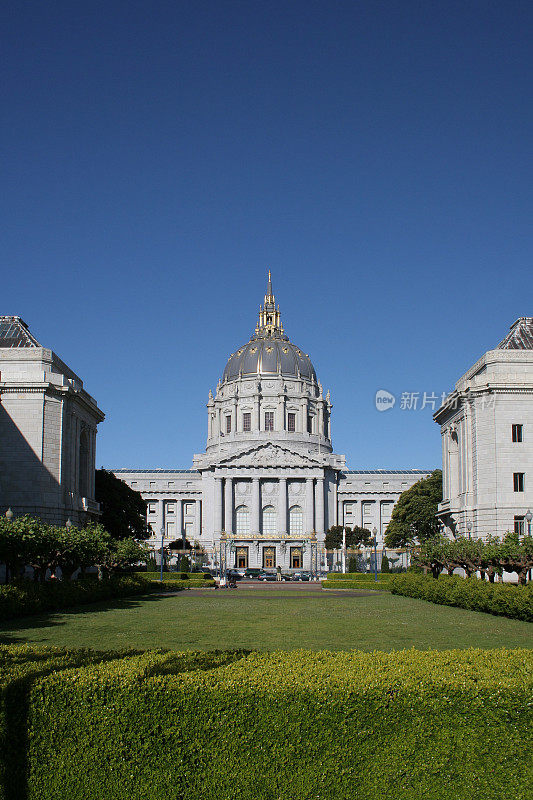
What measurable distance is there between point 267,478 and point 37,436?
2646 inches

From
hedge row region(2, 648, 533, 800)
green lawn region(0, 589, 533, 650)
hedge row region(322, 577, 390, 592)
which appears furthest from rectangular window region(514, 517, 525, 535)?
hedge row region(2, 648, 533, 800)

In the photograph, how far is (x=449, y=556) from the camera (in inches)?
1663

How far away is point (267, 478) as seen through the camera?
385ft

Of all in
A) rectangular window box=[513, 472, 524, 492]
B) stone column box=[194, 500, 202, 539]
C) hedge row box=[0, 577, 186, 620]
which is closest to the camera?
hedge row box=[0, 577, 186, 620]

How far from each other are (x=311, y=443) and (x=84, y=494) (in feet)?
239

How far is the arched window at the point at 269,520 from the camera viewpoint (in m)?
117

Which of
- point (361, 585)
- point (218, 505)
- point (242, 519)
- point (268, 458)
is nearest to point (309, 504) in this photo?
point (268, 458)

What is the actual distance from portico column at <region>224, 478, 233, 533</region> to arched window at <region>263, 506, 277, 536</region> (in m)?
5.23

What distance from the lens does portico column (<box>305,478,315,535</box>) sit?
116m

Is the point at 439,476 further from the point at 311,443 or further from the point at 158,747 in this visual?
the point at 158,747

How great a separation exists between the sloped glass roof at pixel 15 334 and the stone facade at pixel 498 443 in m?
31.5

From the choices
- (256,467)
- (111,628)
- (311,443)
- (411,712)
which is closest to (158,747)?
(411,712)

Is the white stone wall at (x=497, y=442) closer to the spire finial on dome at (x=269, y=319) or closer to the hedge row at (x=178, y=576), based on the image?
the hedge row at (x=178, y=576)

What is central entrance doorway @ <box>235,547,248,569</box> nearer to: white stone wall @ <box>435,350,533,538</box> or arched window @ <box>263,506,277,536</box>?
arched window @ <box>263,506,277,536</box>
